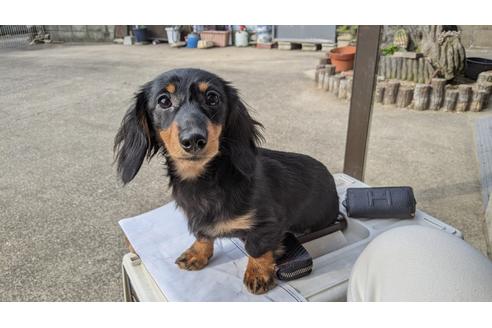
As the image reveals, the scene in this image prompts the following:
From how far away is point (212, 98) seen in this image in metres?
1.30

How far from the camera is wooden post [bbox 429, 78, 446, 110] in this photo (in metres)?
4.31

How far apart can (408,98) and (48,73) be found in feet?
18.6

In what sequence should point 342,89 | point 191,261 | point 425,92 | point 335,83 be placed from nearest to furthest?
point 191,261 → point 425,92 → point 342,89 → point 335,83

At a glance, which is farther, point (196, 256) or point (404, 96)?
point (404, 96)

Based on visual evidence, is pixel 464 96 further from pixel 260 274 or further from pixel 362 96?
pixel 260 274

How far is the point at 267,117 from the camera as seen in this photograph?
14.3 ft

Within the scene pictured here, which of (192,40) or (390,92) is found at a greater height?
(192,40)

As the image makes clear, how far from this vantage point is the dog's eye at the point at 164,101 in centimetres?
127

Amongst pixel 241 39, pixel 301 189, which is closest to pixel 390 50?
pixel 301 189

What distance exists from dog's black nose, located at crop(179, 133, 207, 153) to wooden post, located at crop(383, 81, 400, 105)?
3840mm

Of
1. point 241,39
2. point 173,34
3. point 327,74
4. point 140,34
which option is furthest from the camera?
point 140,34

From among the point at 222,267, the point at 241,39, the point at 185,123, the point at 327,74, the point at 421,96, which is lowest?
the point at 222,267

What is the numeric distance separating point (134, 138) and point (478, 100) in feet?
13.4
